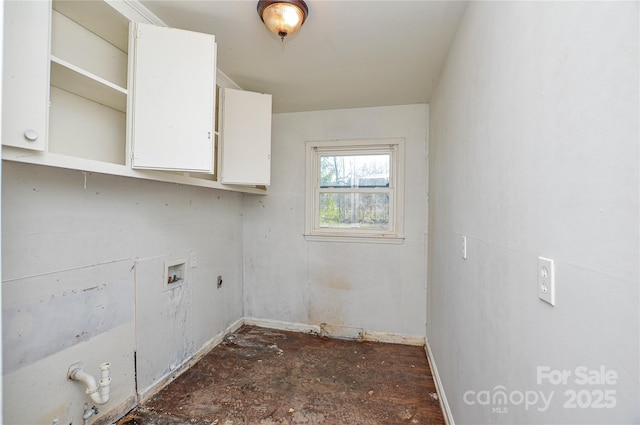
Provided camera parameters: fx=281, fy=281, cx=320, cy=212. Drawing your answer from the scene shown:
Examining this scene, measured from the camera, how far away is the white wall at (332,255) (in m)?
2.94

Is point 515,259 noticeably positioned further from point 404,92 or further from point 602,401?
point 404,92

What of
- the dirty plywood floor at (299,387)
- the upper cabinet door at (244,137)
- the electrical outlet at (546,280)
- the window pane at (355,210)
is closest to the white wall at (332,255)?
the window pane at (355,210)

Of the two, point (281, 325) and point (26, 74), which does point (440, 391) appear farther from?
point (26, 74)

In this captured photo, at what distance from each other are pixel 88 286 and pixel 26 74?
1.11 metres

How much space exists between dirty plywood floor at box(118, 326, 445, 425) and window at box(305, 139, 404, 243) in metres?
1.15

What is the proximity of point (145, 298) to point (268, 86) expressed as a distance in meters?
2.02

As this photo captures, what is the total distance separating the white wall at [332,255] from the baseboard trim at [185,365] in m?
0.40

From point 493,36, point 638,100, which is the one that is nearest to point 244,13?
point 493,36

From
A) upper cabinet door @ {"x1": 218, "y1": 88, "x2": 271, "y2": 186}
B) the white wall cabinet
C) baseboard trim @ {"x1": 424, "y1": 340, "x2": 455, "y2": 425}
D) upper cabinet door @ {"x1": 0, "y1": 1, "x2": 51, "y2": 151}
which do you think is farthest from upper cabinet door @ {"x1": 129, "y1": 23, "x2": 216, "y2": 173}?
baseboard trim @ {"x1": 424, "y1": 340, "x2": 455, "y2": 425}

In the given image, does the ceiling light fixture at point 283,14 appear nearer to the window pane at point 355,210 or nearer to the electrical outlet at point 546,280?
the electrical outlet at point 546,280

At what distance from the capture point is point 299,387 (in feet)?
7.09

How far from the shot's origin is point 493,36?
1151mm

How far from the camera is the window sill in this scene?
2963mm

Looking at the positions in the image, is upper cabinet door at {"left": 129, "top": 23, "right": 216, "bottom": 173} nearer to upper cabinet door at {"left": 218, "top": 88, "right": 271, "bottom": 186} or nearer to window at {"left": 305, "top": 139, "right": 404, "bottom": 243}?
upper cabinet door at {"left": 218, "top": 88, "right": 271, "bottom": 186}
